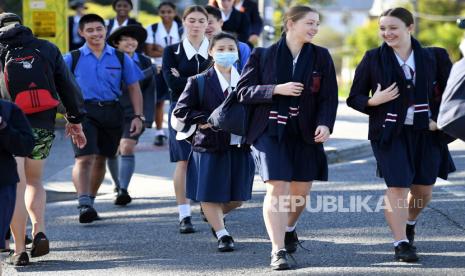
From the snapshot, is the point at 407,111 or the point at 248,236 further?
the point at 248,236

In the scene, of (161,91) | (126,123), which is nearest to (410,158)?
(126,123)

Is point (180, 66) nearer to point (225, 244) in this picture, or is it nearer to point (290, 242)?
point (225, 244)

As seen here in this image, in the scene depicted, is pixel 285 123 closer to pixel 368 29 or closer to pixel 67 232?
pixel 67 232

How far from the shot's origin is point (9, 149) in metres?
6.34

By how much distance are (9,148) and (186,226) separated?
2.81 meters

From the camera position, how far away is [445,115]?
18.8 ft

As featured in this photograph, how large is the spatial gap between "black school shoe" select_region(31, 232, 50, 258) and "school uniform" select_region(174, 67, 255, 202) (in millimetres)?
1229

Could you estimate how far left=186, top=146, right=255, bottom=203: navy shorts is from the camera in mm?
8086

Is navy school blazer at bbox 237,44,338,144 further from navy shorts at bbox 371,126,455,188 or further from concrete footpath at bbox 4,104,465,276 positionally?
concrete footpath at bbox 4,104,465,276

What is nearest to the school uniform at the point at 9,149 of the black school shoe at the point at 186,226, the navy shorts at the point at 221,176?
the navy shorts at the point at 221,176

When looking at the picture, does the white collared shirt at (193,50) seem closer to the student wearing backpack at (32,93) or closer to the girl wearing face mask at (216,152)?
the girl wearing face mask at (216,152)

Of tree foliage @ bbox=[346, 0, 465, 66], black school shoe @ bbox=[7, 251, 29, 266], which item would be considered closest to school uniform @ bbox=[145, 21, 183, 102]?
black school shoe @ bbox=[7, 251, 29, 266]

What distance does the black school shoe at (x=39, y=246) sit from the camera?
7.77 m

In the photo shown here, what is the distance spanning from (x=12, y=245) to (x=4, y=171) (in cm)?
238
